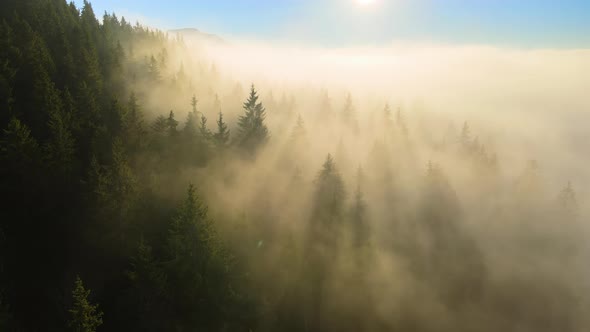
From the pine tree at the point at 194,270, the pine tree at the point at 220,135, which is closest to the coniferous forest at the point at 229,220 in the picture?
the pine tree at the point at 194,270

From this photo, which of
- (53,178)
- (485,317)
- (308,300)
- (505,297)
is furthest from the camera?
(505,297)

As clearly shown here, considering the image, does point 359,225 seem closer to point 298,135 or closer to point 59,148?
point 298,135

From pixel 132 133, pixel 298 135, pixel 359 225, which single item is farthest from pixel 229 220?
pixel 298 135

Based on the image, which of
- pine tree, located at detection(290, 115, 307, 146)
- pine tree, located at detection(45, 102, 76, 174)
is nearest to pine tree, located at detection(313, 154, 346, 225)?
pine tree, located at detection(290, 115, 307, 146)

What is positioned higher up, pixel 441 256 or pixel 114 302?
pixel 114 302

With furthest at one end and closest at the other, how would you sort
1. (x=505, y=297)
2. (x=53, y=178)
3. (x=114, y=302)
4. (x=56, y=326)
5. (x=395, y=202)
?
(x=395, y=202) → (x=505, y=297) → (x=53, y=178) → (x=114, y=302) → (x=56, y=326)

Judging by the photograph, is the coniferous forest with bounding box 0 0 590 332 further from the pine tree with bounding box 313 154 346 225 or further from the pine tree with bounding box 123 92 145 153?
the pine tree with bounding box 313 154 346 225

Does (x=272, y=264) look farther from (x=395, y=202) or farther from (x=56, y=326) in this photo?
(x=395, y=202)

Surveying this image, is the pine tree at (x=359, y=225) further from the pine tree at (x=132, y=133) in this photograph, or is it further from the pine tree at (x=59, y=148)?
the pine tree at (x=59, y=148)

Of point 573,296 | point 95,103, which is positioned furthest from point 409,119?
point 95,103
